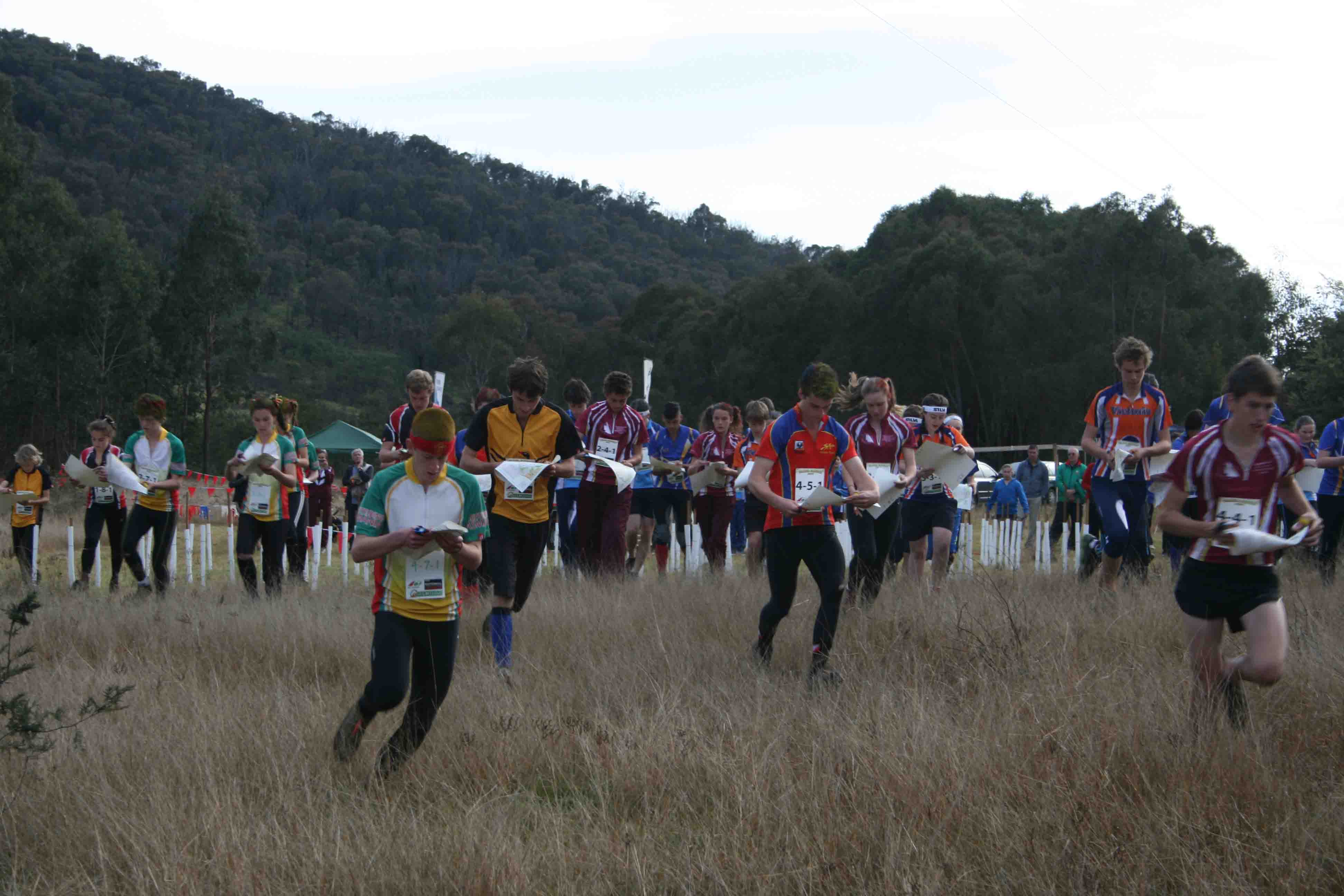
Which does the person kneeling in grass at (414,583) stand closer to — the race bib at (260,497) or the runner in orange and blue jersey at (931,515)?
the runner in orange and blue jersey at (931,515)

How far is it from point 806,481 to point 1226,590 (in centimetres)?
239

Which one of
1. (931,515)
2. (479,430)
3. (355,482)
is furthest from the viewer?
(355,482)

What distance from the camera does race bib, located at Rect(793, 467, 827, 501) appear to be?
6.91m

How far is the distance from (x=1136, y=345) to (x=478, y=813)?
6175mm

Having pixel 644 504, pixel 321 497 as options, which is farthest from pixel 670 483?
pixel 321 497

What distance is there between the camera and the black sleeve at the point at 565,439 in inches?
312

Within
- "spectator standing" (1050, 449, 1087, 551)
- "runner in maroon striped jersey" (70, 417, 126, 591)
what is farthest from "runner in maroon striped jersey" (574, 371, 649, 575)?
"spectator standing" (1050, 449, 1087, 551)

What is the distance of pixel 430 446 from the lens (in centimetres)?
498

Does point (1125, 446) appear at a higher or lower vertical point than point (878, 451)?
higher

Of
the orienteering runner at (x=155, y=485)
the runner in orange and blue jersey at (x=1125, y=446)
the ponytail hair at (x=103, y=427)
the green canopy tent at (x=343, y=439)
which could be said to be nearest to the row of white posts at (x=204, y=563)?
the orienteering runner at (x=155, y=485)

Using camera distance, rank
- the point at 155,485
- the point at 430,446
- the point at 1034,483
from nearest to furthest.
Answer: the point at 430,446 < the point at 155,485 < the point at 1034,483

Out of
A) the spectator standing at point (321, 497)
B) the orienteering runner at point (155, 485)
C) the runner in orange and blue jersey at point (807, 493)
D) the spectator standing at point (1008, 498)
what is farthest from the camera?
the spectator standing at point (321, 497)

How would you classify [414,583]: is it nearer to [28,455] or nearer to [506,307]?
[28,455]

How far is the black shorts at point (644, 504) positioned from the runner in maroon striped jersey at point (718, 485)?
53cm
